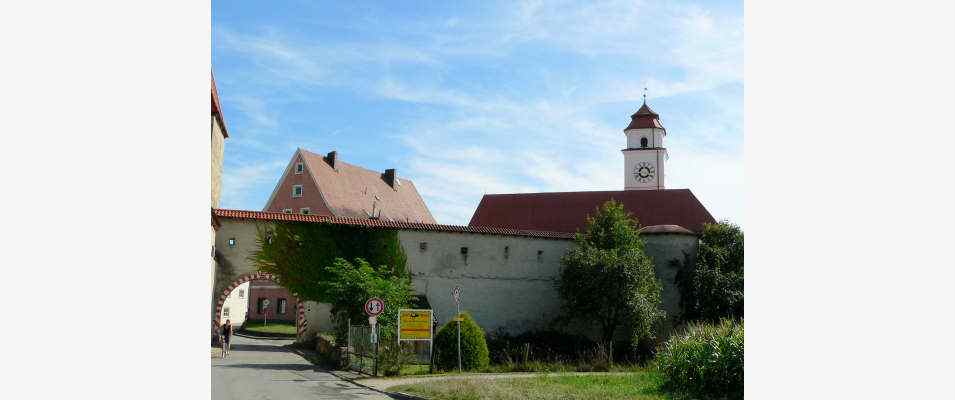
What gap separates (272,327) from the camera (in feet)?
103

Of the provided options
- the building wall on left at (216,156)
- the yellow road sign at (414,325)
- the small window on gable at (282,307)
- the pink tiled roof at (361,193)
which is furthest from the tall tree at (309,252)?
the small window on gable at (282,307)

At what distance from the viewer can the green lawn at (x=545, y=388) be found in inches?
380

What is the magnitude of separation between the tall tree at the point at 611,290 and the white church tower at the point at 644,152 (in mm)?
24249

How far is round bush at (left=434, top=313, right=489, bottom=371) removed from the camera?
49.2 feet

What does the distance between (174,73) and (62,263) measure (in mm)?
1510

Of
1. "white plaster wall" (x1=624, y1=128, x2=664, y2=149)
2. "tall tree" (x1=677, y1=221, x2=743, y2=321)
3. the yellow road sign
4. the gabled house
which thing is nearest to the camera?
the yellow road sign

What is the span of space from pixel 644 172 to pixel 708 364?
38443 millimetres

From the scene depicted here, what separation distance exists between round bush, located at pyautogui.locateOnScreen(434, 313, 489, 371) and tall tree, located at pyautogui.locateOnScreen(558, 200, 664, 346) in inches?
284

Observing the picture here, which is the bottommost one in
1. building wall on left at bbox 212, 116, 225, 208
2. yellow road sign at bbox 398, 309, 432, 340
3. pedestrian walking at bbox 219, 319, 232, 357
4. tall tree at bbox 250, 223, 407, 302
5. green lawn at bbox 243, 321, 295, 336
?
green lawn at bbox 243, 321, 295, 336

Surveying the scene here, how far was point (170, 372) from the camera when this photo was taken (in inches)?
218

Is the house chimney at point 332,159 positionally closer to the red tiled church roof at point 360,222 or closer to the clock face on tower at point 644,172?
the red tiled church roof at point 360,222

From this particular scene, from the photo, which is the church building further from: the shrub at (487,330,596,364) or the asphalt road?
the asphalt road

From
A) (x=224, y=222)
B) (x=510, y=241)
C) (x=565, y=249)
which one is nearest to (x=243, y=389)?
(x=224, y=222)

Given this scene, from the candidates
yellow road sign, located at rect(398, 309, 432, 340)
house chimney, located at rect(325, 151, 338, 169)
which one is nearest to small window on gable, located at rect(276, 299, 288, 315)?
house chimney, located at rect(325, 151, 338, 169)
